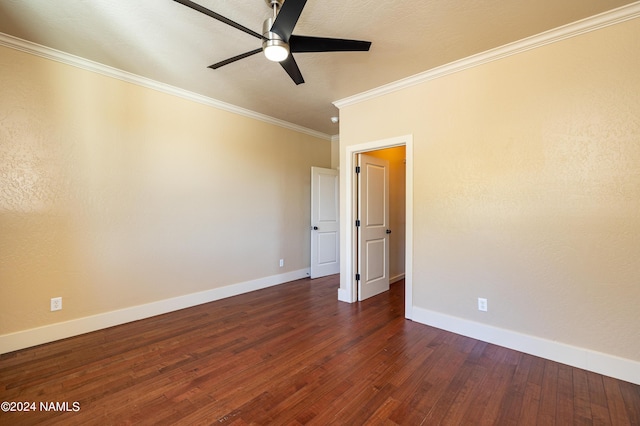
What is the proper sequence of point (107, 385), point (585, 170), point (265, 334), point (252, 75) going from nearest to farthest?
point (107, 385)
point (585, 170)
point (265, 334)
point (252, 75)

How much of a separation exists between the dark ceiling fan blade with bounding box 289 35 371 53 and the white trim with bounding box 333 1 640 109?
135 cm

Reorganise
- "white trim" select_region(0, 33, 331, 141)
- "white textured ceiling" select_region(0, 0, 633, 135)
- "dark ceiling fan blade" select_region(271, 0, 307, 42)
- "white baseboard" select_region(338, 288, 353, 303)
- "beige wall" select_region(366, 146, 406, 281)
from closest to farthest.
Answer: "dark ceiling fan blade" select_region(271, 0, 307, 42) < "white textured ceiling" select_region(0, 0, 633, 135) < "white trim" select_region(0, 33, 331, 141) < "white baseboard" select_region(338, 288, 353, 303) < "beige wall" select_region(366, 146, 406, 281)

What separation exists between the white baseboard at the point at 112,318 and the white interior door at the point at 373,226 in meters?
1.73

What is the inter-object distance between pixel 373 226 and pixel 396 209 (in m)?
1.04

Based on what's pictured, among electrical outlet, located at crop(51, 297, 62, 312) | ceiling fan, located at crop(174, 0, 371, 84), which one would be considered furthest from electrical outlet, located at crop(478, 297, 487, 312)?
electrical outlet, located at crop(51, 297, 62, 312)

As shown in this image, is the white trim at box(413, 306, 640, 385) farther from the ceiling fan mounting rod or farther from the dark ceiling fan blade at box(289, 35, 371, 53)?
the ceiling fan mounting rod

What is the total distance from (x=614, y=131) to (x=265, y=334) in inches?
138

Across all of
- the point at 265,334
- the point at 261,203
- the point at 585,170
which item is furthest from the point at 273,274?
the point at 585,170

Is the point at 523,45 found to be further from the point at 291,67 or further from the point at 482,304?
the point at 482,304

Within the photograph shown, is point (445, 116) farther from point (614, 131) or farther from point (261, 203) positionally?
point (261, 203)

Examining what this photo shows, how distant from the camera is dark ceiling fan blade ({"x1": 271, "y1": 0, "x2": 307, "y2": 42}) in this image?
149 centimetres

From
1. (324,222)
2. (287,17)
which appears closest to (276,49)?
(287,17)

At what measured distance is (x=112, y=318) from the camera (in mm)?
2941

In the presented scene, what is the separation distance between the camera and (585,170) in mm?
2166
